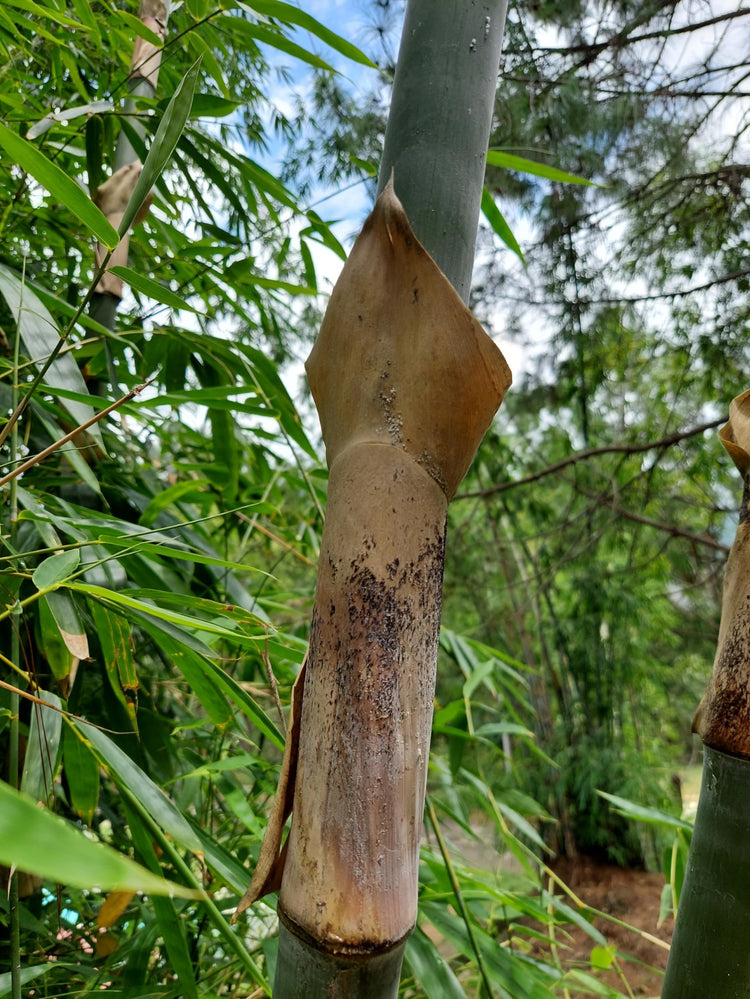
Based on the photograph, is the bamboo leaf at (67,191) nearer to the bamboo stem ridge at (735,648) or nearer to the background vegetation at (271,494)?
the background vegetation at (271,494)

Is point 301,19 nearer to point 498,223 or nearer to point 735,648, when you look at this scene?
point 498,223

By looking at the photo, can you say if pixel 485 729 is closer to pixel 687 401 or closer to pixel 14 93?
pixel 14 93

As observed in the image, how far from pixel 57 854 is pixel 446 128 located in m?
0.29

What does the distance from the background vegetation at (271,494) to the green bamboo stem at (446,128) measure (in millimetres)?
89

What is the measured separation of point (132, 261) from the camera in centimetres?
97

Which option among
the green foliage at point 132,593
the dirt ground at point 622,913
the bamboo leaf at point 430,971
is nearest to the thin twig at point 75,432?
the green foliage at point 132,593

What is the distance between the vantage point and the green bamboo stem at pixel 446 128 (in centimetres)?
30

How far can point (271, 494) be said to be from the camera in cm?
108

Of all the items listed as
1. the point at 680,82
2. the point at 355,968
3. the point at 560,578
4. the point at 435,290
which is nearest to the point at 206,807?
the point at 355,968

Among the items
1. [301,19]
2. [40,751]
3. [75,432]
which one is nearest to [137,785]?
[40,751]

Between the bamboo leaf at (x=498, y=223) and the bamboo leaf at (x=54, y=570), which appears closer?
the bamboo leaf at (x=54, y=570)

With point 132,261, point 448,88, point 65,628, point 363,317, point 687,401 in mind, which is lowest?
point 65,628

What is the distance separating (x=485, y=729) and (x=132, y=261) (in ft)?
2.37

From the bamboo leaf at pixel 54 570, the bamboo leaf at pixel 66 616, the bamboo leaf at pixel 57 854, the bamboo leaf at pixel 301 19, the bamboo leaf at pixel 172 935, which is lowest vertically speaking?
the bamboo leaf at pixel 172 935
